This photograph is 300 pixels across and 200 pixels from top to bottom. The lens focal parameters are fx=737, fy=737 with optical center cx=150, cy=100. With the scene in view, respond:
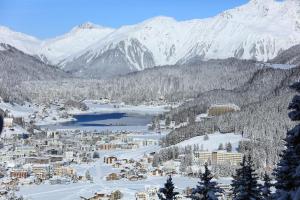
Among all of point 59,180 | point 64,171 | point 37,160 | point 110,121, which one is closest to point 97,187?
point 59,180

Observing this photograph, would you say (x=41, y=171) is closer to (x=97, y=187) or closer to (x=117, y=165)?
(x=117, y=165)

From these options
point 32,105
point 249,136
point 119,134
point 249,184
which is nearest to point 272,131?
point 249,136

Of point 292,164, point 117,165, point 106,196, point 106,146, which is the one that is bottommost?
point 106,196

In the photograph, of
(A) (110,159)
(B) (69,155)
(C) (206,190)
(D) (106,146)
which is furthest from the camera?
(D) (106,146)

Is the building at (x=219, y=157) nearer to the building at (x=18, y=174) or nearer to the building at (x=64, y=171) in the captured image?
the building at (x=64, y=171)

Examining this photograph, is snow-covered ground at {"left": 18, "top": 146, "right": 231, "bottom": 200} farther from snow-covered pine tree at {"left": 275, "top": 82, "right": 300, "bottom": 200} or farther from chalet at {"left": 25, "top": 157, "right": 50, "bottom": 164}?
snow-covered pine tree at {"left": 275, "top": 82, "right": 300, "bottom": 200}

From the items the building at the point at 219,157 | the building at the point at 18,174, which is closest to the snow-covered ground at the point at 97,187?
the building at the point at 18,174

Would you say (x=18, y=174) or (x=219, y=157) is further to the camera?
(x=219, y=157)

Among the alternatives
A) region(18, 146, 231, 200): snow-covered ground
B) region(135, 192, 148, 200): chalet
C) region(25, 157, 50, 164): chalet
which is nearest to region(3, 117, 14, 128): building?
region(25, 157, 50, 164): chalet
